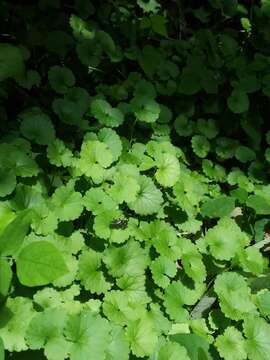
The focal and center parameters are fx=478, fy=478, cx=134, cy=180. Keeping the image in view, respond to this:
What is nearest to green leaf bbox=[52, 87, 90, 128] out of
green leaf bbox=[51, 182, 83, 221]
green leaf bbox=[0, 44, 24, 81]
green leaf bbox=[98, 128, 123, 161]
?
green leaf bbox=[98, 128, 123, 161]

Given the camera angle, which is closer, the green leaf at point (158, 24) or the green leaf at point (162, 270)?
the green leaf at point (162, 270)

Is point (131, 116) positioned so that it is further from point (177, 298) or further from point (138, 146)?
point (177, 298)

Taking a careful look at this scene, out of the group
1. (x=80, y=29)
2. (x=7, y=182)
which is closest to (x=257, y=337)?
(x=7, y=182)

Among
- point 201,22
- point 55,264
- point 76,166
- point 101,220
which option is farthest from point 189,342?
point 201,22

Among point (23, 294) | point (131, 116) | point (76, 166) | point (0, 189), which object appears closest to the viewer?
point (23, 294)

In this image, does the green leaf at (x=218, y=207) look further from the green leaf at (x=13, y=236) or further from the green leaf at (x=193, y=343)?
the green leaf at (x=13, y=236)

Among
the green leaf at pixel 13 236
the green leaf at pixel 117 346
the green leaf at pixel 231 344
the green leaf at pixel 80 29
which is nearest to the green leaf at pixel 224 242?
the green leaf at pixel 231 344
